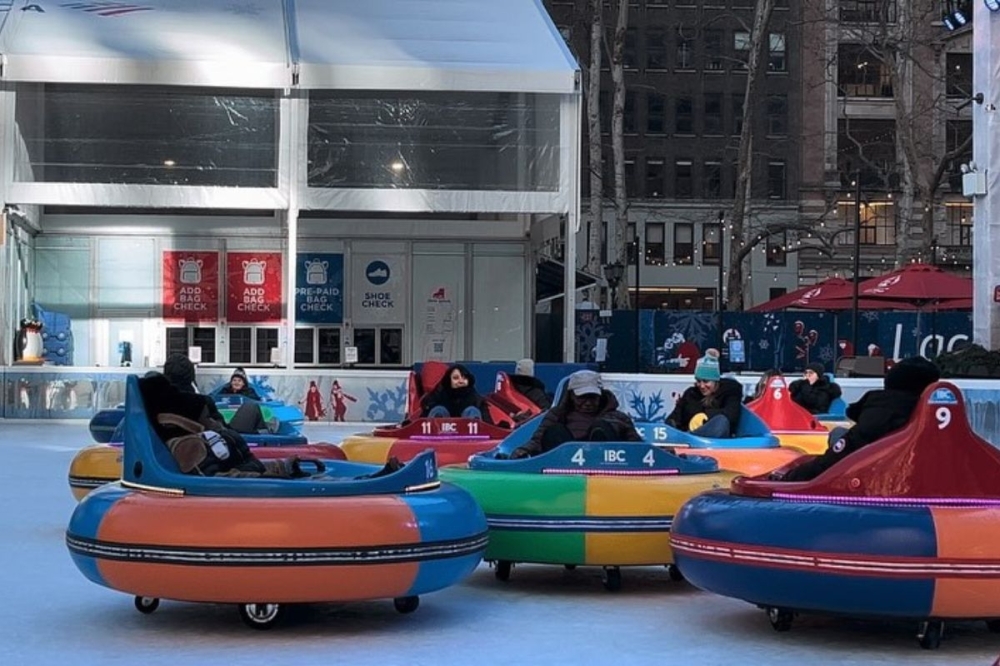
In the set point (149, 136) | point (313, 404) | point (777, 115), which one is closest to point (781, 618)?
point (313, 404)

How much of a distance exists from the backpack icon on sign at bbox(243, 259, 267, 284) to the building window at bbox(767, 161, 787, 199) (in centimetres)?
3305

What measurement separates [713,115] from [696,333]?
24.0 m

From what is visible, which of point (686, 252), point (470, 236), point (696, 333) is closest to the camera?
point (470, 236)

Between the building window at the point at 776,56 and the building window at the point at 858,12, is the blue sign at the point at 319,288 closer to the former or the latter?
the building window at the point at 858,12

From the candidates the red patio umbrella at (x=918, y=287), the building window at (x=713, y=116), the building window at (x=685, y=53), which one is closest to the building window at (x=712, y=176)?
the building window at (x=713, y=116)

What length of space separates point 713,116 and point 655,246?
232 inches

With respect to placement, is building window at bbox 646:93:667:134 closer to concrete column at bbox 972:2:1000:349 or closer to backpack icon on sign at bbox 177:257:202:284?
backpack icon on sign at bbox 177:257:202:284

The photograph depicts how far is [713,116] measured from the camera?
209 feet

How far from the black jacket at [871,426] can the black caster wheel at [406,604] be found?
212 cm

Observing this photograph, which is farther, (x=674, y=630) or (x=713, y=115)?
(x=713, y=115)

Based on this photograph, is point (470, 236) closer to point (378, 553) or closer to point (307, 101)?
point (307, 101)

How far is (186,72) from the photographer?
29.8 meters

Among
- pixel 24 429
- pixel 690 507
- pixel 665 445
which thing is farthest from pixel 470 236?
pixel 690 507

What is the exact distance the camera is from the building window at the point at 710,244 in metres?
62.7
